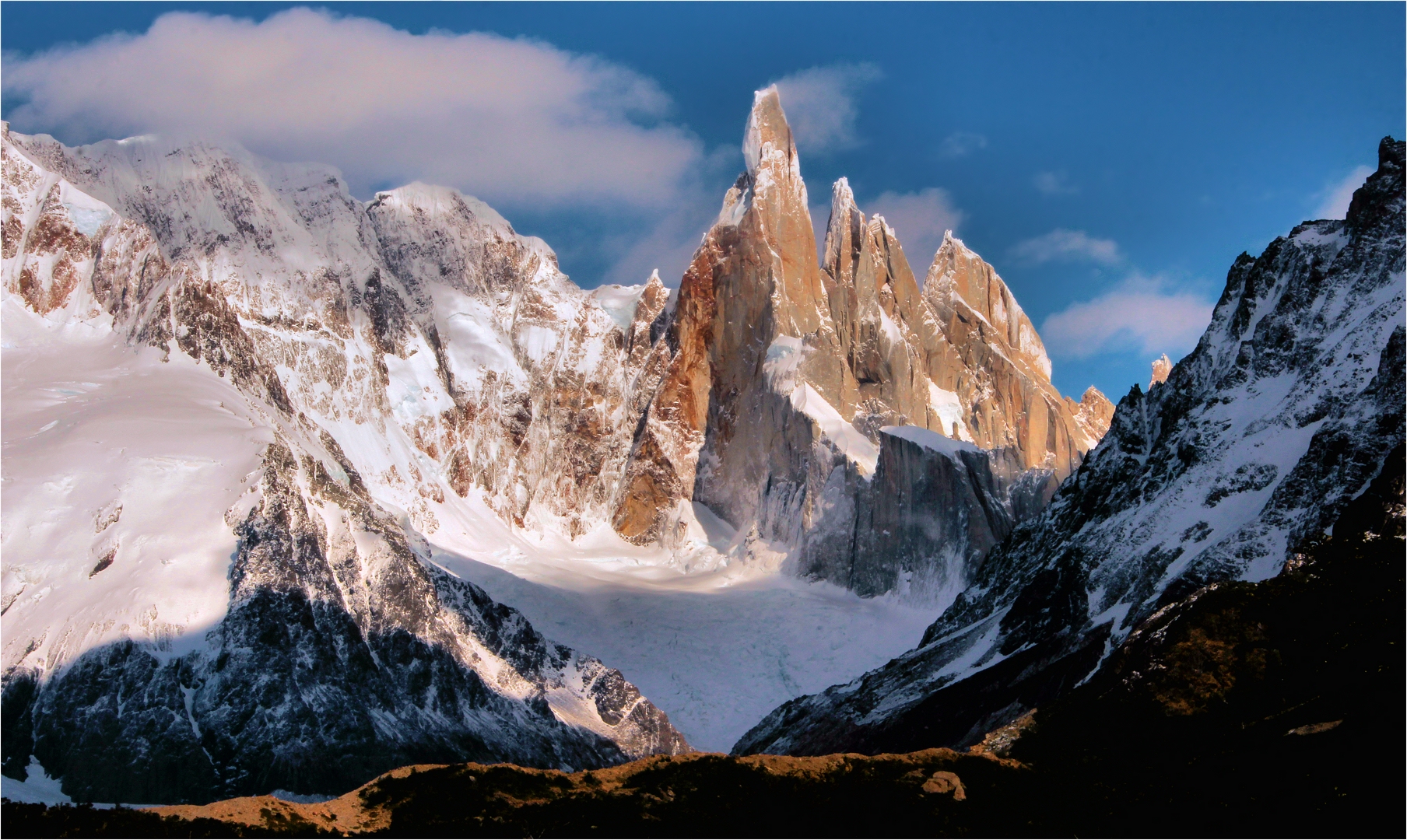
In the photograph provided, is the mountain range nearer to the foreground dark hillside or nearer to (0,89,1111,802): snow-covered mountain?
(0,89,1111,802): snow-covered mountain

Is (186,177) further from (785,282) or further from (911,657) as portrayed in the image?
(911,657)

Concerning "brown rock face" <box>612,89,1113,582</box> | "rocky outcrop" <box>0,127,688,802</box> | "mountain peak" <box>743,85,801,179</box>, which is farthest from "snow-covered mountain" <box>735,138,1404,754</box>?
"mountain peak" <box>743,85,801,179</box>

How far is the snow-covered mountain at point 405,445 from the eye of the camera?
63031 millimetres

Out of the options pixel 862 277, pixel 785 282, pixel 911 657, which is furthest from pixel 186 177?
pixel 911 657

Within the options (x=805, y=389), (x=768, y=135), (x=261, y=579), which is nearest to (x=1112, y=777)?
(x=261, y=579)

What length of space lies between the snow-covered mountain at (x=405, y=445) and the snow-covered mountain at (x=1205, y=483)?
22.6 m

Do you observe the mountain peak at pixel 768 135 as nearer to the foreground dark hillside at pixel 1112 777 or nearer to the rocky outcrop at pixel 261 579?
the rocky outcrop at pixel 261 579

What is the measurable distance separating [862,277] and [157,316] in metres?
84.4

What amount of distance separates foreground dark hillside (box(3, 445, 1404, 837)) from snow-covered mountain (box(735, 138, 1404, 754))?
7.94 m

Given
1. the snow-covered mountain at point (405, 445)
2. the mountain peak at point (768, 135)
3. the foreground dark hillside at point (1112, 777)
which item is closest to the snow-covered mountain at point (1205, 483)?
the foreground dark hillside at point (1112, 777)

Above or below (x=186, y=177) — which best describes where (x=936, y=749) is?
below

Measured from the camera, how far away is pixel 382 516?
8406 cm

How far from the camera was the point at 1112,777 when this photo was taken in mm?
28812

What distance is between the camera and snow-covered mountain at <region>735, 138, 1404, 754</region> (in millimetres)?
46156
